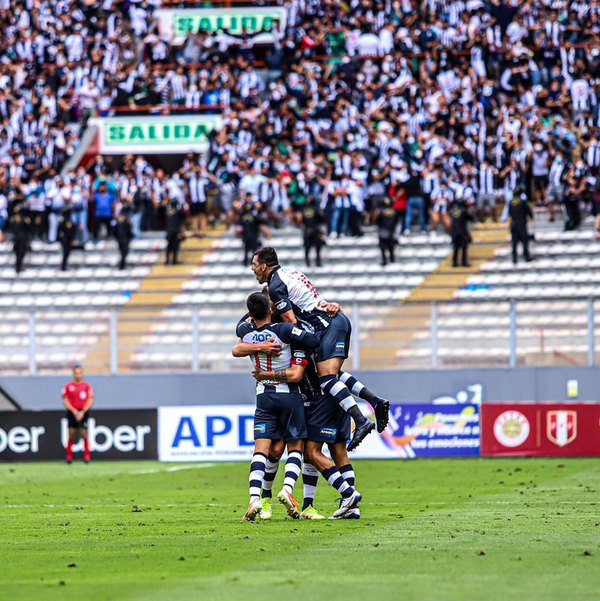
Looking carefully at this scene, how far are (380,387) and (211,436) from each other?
5851 millimetres

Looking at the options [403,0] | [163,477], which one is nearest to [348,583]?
[163,477]

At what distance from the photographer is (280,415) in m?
14.2

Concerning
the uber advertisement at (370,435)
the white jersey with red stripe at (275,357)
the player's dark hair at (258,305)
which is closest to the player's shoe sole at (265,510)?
the white jersey with red stripe at (275,357)

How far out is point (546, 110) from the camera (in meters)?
39.9

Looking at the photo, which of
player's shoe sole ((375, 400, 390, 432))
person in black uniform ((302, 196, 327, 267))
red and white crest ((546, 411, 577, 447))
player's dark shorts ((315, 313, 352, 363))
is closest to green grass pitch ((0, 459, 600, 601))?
player's shoe sole ((375, 400, 390, 432))

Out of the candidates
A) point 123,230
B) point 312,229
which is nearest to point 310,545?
point 312,229

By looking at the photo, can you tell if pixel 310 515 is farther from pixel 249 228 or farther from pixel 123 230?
pixel 123 230

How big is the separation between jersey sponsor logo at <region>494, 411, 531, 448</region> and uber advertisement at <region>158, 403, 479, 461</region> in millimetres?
459

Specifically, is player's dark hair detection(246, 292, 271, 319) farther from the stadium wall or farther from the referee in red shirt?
the stadium wall

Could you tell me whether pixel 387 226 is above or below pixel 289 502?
above

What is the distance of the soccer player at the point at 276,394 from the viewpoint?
13891 mm

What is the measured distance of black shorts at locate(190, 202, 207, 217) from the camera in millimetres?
41594

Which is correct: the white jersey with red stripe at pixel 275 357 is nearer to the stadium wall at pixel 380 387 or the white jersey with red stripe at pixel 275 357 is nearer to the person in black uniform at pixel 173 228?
the stadium wall at pixel 380 387

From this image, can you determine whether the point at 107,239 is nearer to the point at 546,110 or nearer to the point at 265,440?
the point at 546,110
